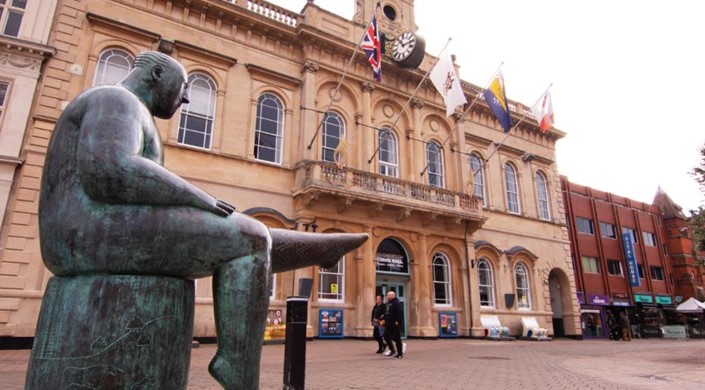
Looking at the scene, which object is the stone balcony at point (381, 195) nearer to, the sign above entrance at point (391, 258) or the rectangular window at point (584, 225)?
the sign above entrance at point (391, 258)

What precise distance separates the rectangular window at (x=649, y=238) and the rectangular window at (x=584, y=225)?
25.8 feet

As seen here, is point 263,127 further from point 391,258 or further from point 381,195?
point 391,258

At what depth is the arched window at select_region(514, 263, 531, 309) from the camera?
2189 centimetres

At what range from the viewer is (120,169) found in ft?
4.24

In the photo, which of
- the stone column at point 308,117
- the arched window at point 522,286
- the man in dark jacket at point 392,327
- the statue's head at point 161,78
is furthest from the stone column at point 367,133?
the statue's head at point 161,78

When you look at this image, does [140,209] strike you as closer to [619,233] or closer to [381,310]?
[381,310]

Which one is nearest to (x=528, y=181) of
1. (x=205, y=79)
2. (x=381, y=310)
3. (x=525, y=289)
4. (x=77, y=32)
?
(x=525, y=289)

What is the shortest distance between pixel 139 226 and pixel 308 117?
1613cm

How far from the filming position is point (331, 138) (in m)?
18.2

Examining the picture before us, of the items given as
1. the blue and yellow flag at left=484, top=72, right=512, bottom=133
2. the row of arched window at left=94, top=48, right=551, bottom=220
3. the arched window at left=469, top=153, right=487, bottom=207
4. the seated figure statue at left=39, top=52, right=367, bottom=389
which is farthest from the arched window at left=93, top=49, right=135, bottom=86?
the arched window at left=469, top=153, right=487, bottom=207

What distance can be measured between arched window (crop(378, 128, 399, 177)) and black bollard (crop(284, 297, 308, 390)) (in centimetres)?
1376

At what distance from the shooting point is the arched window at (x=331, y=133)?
1788 cm

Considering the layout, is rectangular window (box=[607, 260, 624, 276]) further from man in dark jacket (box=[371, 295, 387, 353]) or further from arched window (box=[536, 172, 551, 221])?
man in dark jacket (box=[371, 295, 387, 353])

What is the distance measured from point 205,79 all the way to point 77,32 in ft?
13.7
